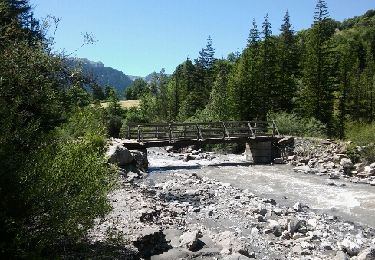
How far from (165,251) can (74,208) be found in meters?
3.03

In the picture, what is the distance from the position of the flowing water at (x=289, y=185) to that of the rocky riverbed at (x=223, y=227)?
477 millimetres

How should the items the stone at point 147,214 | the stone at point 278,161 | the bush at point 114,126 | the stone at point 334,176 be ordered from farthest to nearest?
the bush at point 114,126 < the stone at point 278,161 < the stone at point 334,176 < the stone at point 147,214

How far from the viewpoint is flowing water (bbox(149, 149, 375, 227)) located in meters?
13.5

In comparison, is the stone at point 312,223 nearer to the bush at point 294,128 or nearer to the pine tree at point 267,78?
the bush at point 294,128

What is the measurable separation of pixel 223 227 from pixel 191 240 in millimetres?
2230

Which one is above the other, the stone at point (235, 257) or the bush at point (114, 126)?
the bush at point (114, 126)

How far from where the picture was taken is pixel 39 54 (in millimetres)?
7473

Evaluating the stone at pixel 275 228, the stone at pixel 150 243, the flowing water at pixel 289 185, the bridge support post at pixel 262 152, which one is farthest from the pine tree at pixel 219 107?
the stone at pixel 150 243

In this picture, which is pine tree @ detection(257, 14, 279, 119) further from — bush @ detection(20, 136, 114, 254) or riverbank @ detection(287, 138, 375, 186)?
bush @ detection(20, 136, 114, 254)

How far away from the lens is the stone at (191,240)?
929cm

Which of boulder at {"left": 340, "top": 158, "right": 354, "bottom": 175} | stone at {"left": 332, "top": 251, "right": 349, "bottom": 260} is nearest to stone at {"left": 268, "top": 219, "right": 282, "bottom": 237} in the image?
stone at {"left": 332, "top": 251, "right": 349, "bottom": 260}

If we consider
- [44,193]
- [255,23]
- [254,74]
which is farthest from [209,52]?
[44,193]

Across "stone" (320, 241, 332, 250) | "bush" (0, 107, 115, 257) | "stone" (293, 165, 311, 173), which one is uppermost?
"bush" (0, 107, 115, 257)

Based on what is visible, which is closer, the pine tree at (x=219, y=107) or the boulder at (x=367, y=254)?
the boulder at (x=367, y=254)
